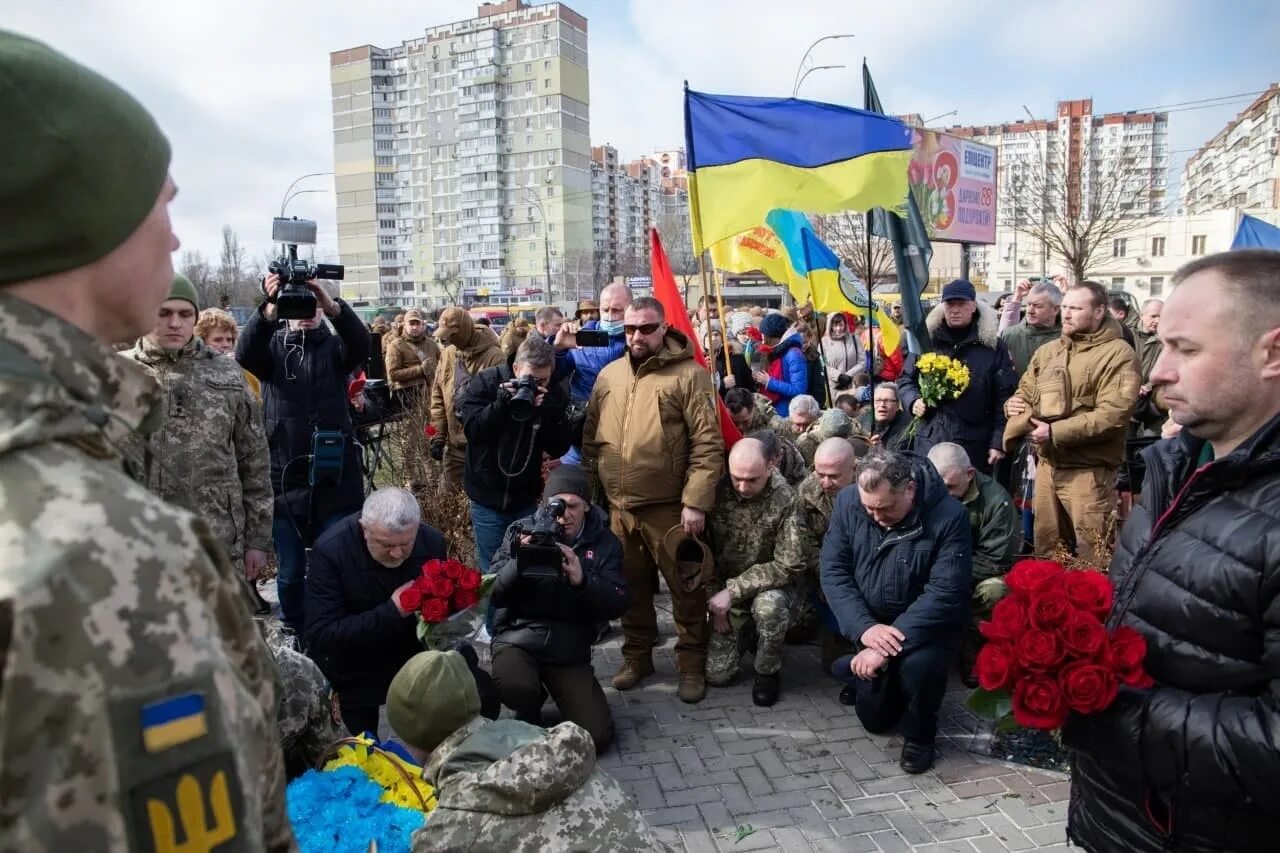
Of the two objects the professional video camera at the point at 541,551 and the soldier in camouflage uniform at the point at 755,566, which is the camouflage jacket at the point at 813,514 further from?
the professional video camera at the point at 541,551

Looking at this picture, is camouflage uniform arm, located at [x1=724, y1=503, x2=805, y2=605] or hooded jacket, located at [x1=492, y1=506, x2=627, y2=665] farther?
camouflage uniform arm, located at [x1=724, y1=503, x2=805, y2=605]

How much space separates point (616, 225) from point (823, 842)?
109 meters

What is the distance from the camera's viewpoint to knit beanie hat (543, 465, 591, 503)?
432 centimetres

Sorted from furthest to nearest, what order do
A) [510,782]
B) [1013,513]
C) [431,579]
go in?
[1013,513] < [431,579] < [510,782]

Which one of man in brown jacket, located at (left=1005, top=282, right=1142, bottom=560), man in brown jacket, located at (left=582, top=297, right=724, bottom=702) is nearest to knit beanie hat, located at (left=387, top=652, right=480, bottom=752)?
man in brown jacket, located at (left=582, top=297, right=724, bottom=702)

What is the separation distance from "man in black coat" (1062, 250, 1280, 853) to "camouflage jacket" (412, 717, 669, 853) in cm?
105

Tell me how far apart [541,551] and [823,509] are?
1872mm

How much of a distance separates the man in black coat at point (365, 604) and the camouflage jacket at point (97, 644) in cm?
296

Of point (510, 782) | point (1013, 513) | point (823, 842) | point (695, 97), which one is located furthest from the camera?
point (695, 97)

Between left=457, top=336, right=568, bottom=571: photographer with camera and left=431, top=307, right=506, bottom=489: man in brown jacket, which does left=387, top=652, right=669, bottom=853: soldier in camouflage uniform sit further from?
left=431, top=307, right=506, bottom=489: man in brown jacket

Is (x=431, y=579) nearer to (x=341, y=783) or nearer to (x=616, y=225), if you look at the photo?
(x=341, y=783)

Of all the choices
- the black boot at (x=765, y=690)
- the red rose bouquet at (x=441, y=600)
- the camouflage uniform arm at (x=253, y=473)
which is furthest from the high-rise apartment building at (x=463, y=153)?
the red rose bouquet at (x=441, y=600)

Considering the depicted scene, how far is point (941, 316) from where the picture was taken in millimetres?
6031

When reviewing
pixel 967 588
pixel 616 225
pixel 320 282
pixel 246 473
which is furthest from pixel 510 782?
pixel 616 225
